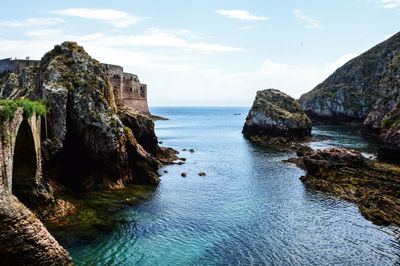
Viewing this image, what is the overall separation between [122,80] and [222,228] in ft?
240

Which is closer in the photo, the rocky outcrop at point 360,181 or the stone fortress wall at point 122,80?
the rocky outcrop at point 360,181

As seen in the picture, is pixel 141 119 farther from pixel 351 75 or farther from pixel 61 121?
pixel 351 75

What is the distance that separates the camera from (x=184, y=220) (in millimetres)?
29562

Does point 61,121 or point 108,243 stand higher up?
point 61,121

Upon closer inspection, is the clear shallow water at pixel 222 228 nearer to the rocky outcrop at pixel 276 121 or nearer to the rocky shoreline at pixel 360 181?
the rocky shoreline at pixel 360 181

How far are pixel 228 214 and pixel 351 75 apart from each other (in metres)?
142

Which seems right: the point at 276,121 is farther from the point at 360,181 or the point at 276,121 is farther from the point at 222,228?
the point at 222,228

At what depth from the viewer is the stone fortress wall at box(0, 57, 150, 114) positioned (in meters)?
64.3

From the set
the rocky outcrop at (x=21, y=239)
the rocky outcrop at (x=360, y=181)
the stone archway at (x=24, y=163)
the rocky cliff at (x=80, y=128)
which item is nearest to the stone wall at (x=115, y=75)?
the rocky cliff at (x=80, y=128)

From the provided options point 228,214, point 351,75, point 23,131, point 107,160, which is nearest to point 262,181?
point 228,214

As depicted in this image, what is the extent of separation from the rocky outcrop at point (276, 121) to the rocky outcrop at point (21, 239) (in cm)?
7109

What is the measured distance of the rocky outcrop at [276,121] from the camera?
8769 centimetres

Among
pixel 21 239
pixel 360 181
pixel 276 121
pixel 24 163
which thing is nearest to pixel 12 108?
pixel 24 163

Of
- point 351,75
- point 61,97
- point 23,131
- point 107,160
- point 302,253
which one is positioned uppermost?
point 351,75
